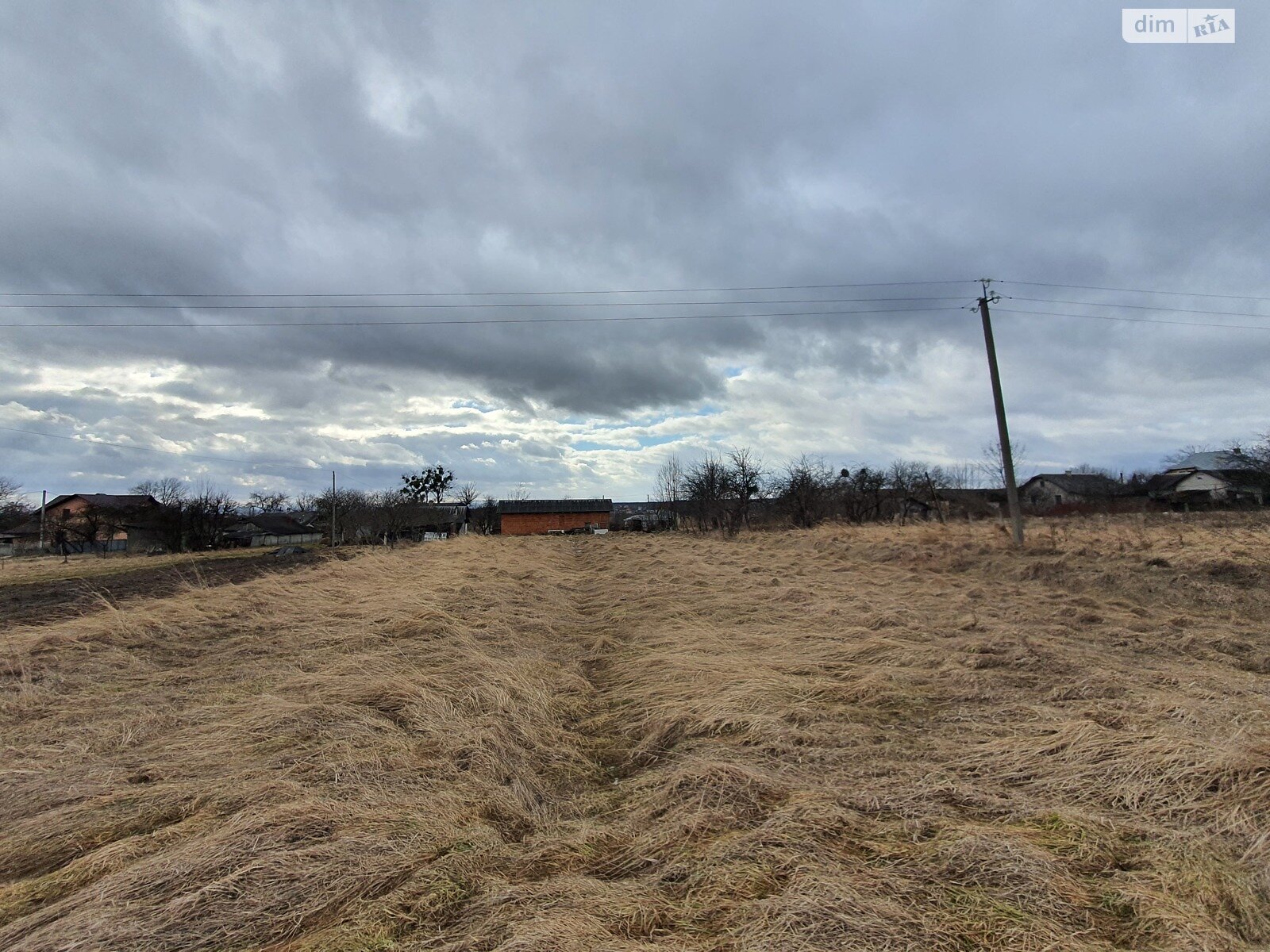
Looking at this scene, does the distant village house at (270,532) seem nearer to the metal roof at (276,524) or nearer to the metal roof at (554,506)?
the metal roof at (276,524)

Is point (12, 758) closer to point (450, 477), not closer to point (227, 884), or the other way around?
point (227, 884)

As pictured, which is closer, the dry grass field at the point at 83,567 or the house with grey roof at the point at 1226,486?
the dry grass field at the point at 83,567

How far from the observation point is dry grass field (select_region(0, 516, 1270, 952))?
7.44ft

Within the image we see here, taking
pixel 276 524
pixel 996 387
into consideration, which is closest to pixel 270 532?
pixel 276 524

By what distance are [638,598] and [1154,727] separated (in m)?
8.39

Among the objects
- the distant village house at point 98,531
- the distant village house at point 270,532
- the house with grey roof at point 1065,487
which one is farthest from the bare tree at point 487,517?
the house with grey roof at point 1065,487

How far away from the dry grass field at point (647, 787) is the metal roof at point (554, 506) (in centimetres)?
6524

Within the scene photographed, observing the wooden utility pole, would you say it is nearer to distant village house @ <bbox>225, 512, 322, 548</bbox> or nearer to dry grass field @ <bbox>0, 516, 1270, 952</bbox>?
dry grass field @ <bbox>0, 516, 1270, 952</bbox>

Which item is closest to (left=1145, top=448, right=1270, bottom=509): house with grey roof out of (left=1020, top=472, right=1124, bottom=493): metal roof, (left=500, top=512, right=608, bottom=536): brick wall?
(left=1020, top=472, right=1124, bottom=493): metal roof

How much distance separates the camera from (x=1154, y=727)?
3.88 meters

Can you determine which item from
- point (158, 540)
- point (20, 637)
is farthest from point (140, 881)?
point (158, 540)

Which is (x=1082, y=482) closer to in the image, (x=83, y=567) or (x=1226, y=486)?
(x=1226, y=486)

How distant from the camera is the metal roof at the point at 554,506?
73062 mm

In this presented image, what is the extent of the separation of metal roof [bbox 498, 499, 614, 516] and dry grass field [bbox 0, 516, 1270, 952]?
2568 inches
